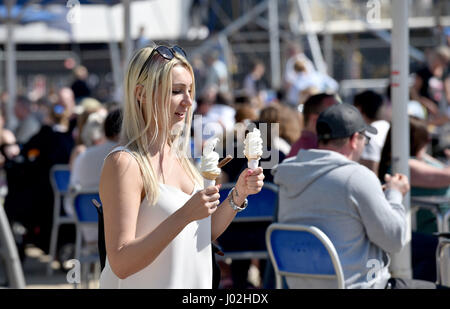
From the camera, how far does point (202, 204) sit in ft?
7.41

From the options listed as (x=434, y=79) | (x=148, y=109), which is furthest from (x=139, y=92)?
(x=434, y=79)

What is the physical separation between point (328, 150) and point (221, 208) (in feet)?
4.79

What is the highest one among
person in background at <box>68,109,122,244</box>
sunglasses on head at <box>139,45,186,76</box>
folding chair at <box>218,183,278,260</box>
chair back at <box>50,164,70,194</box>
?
sunglasses on head at <box>139,45,186,76</box>

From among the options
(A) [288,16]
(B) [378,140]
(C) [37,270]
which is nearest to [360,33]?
(A) [288,16]

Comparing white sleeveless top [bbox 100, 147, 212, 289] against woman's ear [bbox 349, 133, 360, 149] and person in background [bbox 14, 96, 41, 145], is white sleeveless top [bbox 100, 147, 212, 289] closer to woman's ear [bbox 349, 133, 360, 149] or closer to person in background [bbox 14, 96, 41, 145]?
woman's ear [bbox 349, 133, 360, 149]

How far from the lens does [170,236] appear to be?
2307mm

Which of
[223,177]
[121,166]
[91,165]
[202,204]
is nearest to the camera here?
[202,204]

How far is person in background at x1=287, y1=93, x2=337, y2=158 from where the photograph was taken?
5.06 meters

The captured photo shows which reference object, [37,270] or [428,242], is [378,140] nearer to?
[428,242]

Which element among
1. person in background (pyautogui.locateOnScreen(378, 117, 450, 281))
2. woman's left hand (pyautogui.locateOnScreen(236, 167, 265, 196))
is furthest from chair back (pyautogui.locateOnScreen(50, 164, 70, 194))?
woman's left hand (pyautogui.locateOnScreen(236, 167, 265, 196))

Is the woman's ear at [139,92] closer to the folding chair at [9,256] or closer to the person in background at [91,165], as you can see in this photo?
the folding chair at [9,256]

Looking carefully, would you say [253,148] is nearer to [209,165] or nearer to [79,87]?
[209,165]

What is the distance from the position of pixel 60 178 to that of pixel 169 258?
16.9 feet

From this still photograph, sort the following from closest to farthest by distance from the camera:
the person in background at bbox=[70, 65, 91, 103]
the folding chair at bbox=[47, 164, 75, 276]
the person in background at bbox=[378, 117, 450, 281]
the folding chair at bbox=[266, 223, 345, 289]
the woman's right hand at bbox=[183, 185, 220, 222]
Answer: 1. the woman's right hand at bbox=[183, 185, 220, 222]
2. the folding chair at bbox=[266, 223, 345, 289]
3. the person in background at bbox=[378, 117, 450, 281]
4. the folding chair at bbox=[47, 164, 75, 276]
5. the person in background at bbox=[70, 65, 91, 103]
